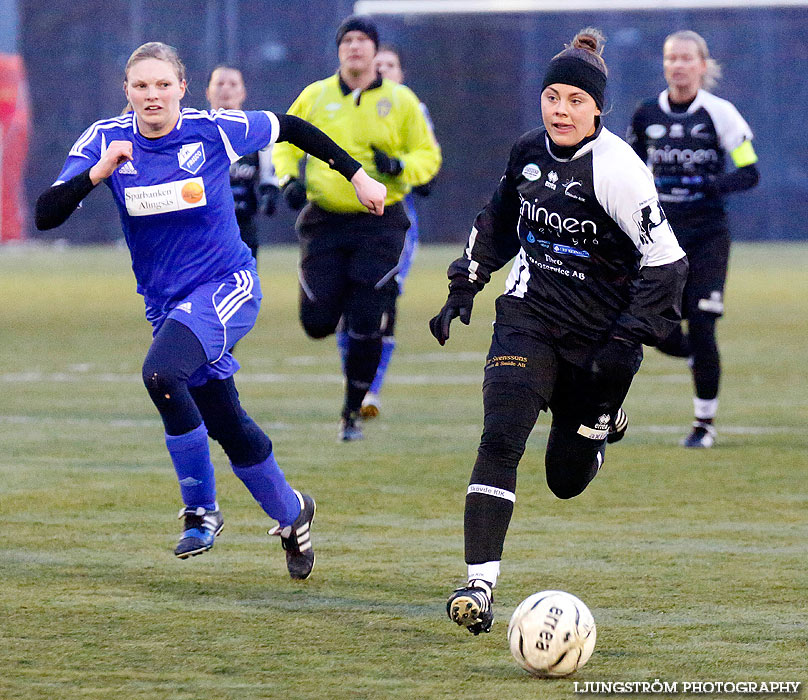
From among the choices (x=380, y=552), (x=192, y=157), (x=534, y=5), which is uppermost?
(x=192, y=157)

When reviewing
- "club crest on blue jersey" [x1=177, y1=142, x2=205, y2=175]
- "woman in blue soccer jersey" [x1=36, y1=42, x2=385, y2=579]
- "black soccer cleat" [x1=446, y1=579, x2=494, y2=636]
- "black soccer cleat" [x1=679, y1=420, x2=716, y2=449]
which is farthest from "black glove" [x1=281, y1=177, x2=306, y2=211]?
"black soccer cleat" [x1=446, y1=579, x2=494, y2=636]

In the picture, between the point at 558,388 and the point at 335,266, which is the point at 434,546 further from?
the point at 335,266

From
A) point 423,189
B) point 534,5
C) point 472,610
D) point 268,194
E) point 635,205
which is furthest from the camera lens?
point 534,5

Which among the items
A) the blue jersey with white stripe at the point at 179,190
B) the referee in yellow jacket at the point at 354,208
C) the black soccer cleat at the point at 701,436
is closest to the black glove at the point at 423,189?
the referee in yellow jacket at the point at 354,208

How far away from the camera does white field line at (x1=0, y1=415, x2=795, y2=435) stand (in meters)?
9.89

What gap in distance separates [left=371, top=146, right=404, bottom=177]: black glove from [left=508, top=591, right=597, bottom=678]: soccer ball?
202 inches

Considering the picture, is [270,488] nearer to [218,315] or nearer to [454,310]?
[218,315]

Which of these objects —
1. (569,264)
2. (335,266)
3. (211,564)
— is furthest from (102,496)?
(569,264)

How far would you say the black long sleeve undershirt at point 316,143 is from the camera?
238 inches

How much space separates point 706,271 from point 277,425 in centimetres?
286

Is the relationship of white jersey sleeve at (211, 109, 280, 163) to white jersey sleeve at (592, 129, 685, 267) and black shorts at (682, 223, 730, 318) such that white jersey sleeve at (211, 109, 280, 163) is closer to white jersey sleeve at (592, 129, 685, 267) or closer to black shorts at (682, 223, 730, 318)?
white jersey sleeve at (592, 129, 685, 267)

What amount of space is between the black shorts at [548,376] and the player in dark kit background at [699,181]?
3.90 meters

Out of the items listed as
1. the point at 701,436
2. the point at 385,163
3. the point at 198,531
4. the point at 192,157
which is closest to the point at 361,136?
the point at 385,163

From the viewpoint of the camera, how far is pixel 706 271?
932cm
